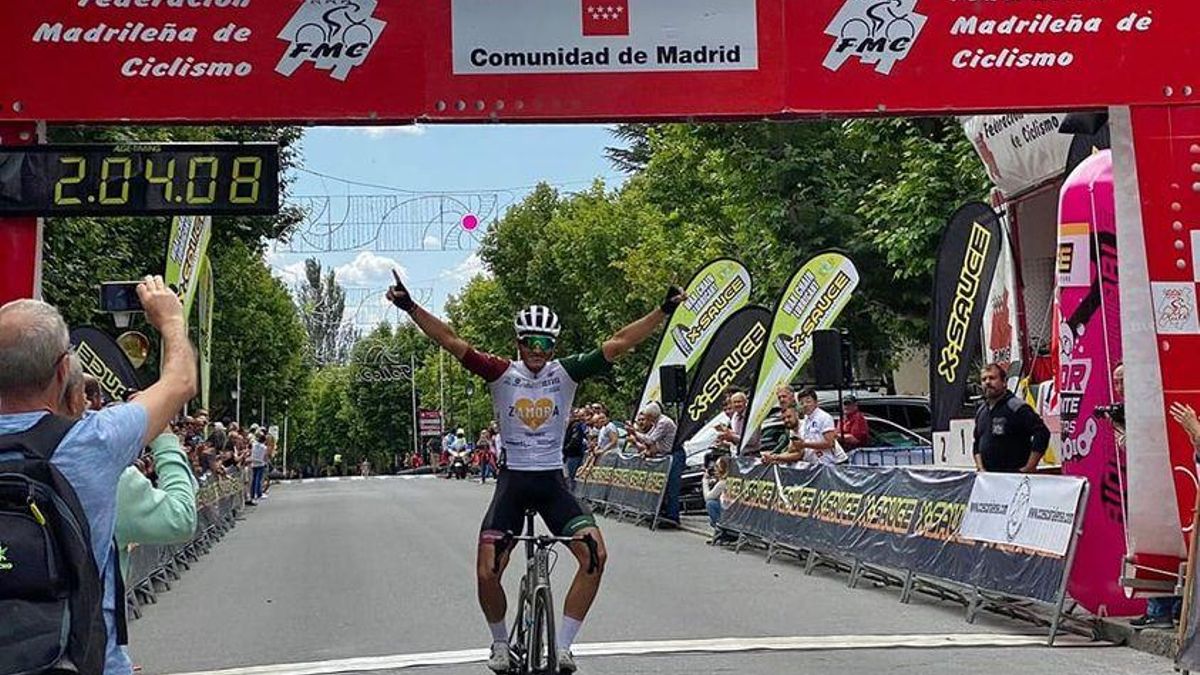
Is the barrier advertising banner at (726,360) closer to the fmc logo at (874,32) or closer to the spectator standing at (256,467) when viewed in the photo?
the fmc logo at (874,32)

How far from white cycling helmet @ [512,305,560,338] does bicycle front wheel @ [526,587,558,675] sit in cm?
141

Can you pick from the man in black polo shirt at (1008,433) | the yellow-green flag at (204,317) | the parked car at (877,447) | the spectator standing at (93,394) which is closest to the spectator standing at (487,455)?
the yellow-green flag at (204,317)

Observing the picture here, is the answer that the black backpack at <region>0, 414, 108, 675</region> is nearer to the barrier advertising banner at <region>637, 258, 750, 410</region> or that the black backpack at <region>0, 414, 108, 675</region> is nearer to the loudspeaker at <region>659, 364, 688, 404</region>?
the loudspeaker at <region>659, 364, 688, 404</region>

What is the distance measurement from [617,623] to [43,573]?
866 cm

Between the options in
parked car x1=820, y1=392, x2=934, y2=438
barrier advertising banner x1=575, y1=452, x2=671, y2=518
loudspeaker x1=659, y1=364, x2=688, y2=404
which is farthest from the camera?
parked car x1=820, y1=392, x2=934, y2=438

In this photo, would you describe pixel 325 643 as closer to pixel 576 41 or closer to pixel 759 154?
pixel 576 41

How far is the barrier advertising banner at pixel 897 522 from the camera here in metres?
10.5

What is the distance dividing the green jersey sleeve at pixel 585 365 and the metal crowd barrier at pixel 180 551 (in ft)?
7.25

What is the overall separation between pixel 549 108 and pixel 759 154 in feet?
67.4

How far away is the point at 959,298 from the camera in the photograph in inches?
618

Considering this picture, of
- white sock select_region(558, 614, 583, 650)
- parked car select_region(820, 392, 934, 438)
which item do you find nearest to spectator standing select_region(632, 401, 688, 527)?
parked car select_region(820, 392, 934, 438)

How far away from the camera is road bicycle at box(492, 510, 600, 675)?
7.82 m

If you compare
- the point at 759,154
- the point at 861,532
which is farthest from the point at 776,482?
the point at 759,154

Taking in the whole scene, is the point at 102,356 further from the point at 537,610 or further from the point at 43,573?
the point at 43,573
